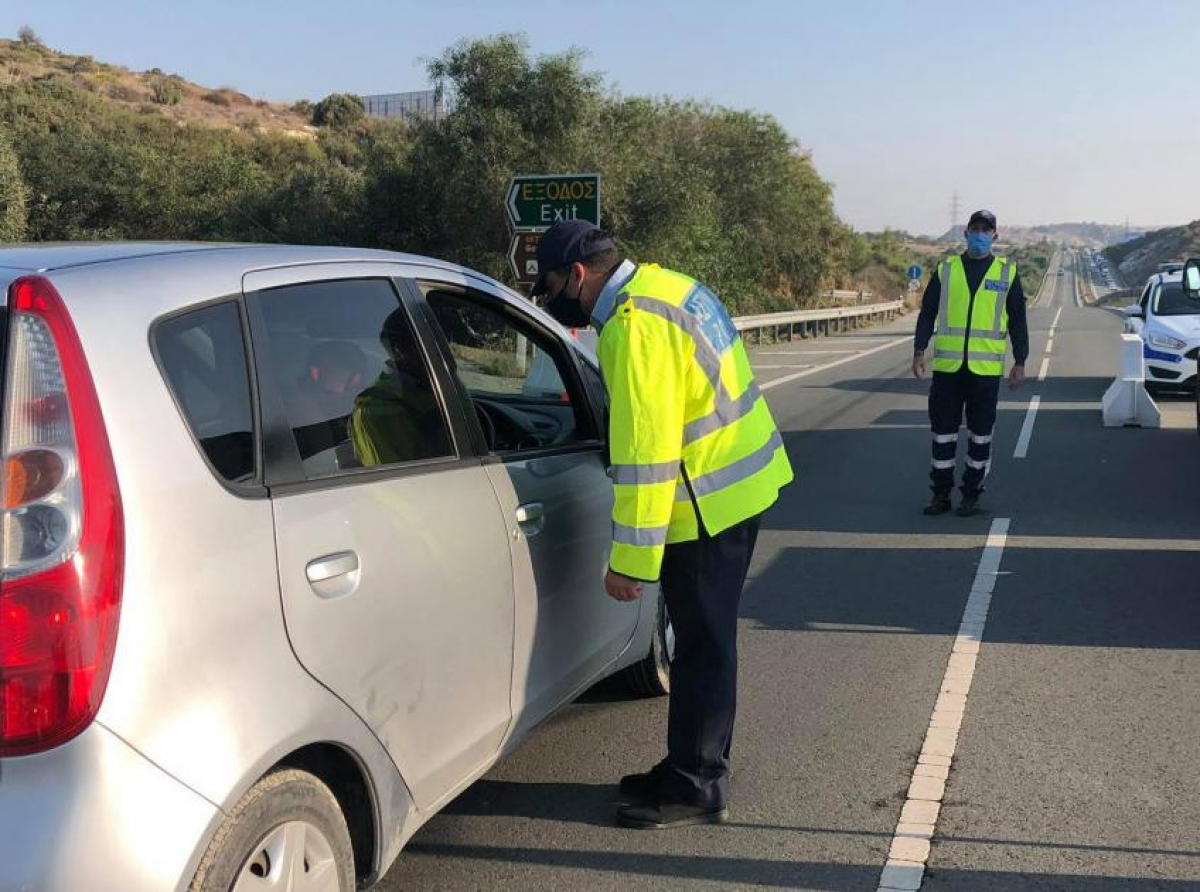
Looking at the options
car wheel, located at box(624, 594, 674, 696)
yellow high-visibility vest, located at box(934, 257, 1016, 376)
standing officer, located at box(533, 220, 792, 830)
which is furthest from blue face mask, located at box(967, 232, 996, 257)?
standing officer, located at box(533, 220, 792, 830)

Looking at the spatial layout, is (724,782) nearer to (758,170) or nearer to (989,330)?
(989,330)

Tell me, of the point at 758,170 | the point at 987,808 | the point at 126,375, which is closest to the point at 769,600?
the point at 987,808

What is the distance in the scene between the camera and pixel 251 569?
2492 mm

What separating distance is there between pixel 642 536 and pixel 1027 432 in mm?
10651

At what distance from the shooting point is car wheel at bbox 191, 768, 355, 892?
2.33 m

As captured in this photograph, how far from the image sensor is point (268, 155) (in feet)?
155

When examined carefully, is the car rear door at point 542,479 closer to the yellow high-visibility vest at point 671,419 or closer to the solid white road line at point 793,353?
the yellow high-visibility vest at point 671,419

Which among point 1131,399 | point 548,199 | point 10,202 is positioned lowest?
point 1131,399

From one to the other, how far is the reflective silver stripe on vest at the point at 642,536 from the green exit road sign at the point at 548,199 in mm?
11675

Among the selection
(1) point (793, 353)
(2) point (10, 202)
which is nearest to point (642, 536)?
(2) point (10, 202)

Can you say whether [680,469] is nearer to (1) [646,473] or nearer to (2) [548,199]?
(1) [646,473]

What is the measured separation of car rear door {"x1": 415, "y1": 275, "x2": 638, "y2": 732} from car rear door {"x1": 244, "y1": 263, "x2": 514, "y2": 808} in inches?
5.8

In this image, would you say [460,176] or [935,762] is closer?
[935,762]

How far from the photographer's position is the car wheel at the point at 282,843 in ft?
7.66
